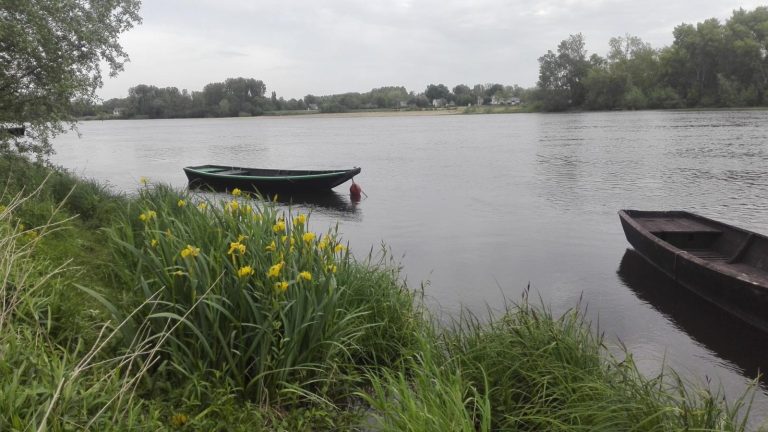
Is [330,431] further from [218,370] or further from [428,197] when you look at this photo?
[428,197]

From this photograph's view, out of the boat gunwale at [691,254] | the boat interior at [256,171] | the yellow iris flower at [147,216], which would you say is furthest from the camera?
the boat interior at [256,171]

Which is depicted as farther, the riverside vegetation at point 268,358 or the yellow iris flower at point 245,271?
the yellow iris flower at point 245,271

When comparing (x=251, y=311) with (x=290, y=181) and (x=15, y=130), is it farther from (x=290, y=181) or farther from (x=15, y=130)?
(x=290, y=181)

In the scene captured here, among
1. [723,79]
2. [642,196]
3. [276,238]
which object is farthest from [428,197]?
[723,79]

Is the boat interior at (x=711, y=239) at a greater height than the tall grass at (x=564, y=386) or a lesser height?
lesser

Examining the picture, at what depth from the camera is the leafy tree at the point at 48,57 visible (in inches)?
355

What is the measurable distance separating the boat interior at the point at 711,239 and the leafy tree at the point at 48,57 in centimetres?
1138

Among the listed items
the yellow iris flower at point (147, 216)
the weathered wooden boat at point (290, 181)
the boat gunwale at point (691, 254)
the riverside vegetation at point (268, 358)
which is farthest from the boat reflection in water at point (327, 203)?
the riverside vegetation at point (268, 358)

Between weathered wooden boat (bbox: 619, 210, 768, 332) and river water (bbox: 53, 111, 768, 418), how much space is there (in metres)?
0.33

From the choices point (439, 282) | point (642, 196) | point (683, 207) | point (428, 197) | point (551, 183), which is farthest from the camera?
point (551, 183)

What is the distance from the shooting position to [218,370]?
4.08 metres

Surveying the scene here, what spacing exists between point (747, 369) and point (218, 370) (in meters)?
7.00

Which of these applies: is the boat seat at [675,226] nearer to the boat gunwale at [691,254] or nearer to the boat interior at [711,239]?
the boat interior at [711,239]

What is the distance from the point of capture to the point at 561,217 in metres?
16.8
